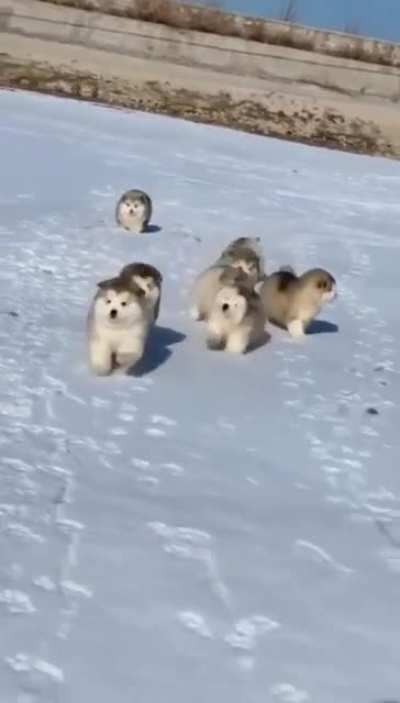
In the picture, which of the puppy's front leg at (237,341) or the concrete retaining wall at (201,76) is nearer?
the puppy's front leg at (237,341)

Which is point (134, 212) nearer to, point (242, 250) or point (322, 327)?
point (242, 250)

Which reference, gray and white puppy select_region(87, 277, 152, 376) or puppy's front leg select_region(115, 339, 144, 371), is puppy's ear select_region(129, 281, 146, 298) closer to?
gray and white puppy select_region(87, 277, 152, 376)

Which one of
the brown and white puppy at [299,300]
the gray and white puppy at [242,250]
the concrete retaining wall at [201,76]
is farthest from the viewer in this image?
the concrete retaining wall at [201,76]

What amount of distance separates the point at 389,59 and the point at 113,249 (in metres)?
13.3

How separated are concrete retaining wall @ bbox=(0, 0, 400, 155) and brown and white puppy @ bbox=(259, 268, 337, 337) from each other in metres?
11.4

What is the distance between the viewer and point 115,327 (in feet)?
18.9

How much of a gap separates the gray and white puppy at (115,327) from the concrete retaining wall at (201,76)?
500 inches

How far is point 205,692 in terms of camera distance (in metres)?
3.32

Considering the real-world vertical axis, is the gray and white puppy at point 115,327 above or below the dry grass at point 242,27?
below

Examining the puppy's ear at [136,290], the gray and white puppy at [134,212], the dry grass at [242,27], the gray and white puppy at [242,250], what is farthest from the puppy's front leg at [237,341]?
the dry grass at [242,27]

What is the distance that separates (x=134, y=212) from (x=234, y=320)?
3.07m

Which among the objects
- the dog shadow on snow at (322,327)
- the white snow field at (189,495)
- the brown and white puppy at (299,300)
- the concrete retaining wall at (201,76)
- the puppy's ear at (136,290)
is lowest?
the white snow field at (189,495)

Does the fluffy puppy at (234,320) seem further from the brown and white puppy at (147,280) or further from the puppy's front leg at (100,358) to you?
the puppy's front leg at (100,358)

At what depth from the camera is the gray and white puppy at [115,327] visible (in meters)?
5.70
